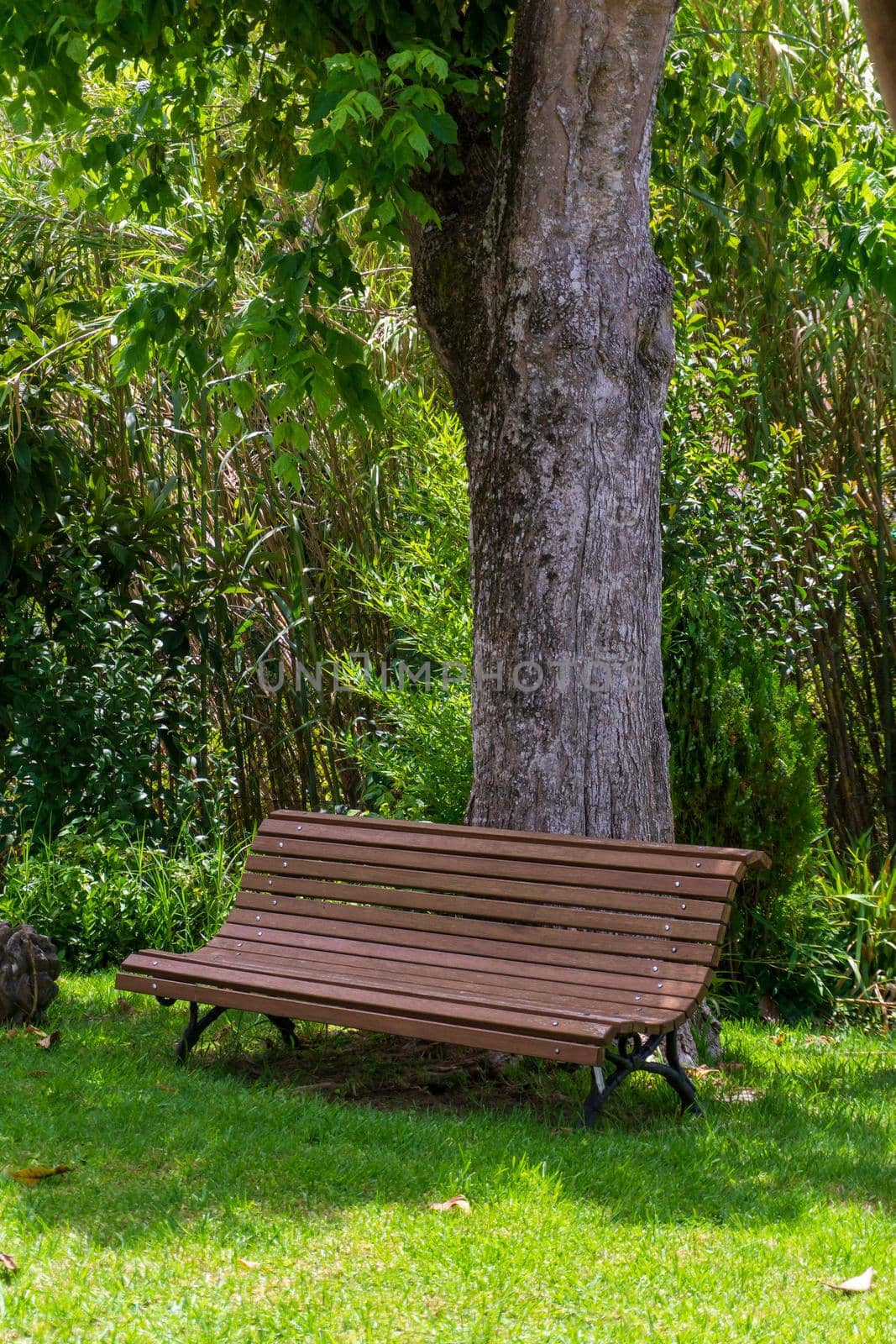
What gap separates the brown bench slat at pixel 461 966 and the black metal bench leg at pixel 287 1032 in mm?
252

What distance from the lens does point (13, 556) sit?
21.3 ft

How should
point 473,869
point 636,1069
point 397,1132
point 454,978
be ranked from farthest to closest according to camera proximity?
1. point 473,869
2. point 454,978
3. point 636,1069
4. point 397,1132

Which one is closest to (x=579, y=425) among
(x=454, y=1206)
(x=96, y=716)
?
(x=454, y=1206)

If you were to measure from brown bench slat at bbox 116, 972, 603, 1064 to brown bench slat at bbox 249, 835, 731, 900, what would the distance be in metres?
0.56

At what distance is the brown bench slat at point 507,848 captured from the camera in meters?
3.73

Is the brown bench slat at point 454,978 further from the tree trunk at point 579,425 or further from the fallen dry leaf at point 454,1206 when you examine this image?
the fallen dry leaf at point 454,1206

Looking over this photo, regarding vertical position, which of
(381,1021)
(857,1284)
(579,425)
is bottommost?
(857,1284)

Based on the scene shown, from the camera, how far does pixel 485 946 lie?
158 inches

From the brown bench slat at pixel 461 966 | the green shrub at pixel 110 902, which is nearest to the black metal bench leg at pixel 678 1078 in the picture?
the brown bench slat at pixel 461 966

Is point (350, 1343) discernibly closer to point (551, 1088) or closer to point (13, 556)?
point (551, 1088)

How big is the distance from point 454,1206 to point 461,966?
1.08 meters

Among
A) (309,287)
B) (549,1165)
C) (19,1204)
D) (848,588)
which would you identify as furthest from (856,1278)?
(848,588)

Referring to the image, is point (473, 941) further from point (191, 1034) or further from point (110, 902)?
point (110, 902)

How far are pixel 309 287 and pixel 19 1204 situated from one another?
276 centimetres
